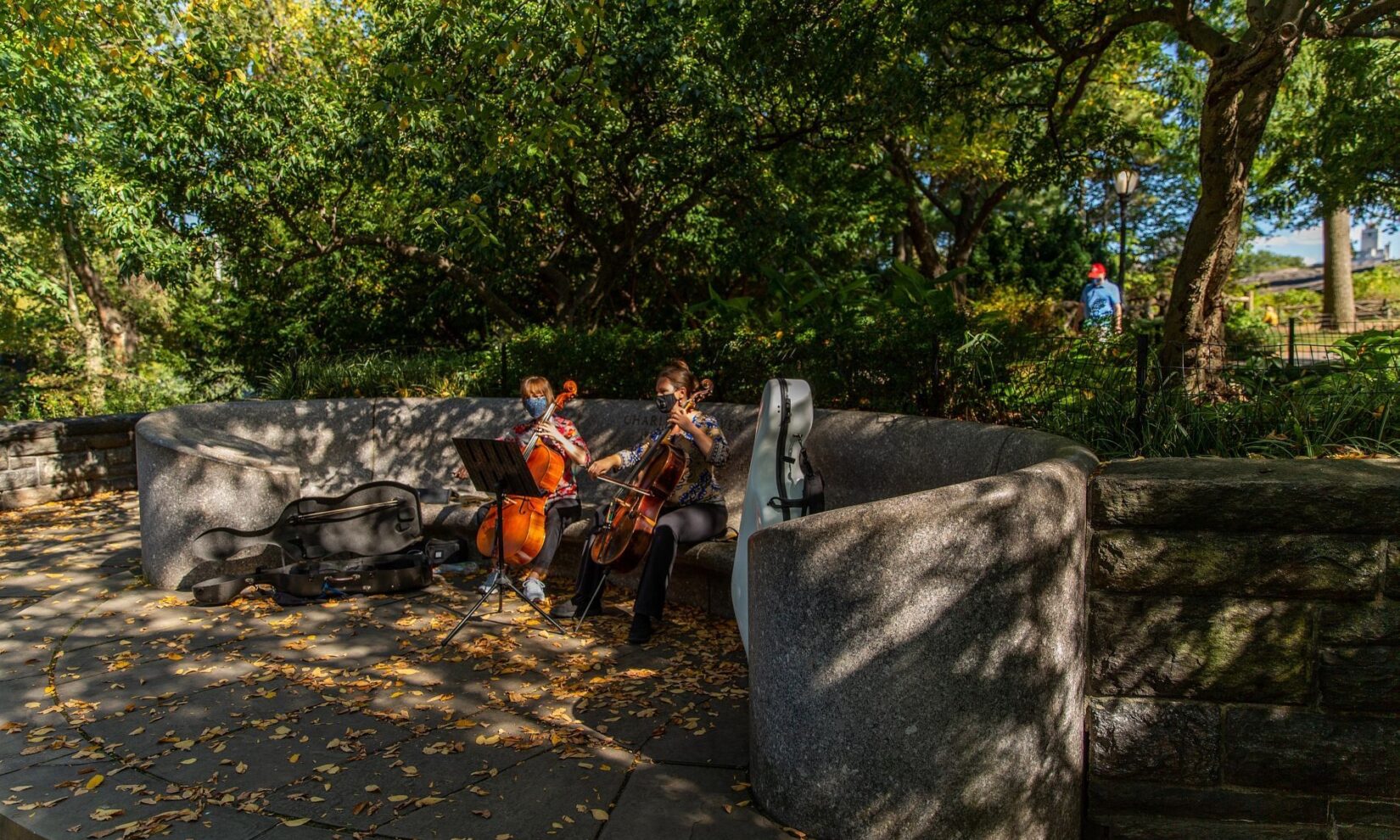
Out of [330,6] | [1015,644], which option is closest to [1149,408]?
[1015,644]

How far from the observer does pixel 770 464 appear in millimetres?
4797

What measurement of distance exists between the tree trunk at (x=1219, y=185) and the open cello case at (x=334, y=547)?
5189 millimetres

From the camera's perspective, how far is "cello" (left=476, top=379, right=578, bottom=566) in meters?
6.25

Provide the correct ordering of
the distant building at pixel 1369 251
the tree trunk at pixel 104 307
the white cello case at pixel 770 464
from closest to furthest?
the white cello case at pixel 770 464 → the tree trunk at pixel 104 307 → the distant building at pixel 1369 251

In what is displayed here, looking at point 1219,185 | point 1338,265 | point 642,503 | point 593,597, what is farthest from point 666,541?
point 1338,265

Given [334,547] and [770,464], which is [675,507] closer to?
[770,464]

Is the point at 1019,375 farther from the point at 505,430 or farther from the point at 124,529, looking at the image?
the point at 124,529

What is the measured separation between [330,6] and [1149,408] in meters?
21.6

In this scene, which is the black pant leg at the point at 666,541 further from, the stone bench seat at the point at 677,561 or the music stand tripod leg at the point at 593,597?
the music stand tripod leg at the point at 593,597

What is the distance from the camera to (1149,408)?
4.65 metres

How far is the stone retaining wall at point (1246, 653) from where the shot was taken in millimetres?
3521

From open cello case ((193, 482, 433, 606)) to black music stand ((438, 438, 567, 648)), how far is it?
993 millimetres

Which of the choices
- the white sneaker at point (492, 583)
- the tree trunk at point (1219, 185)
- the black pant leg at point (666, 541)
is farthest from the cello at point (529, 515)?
the tree trunk at point (1219, 185)

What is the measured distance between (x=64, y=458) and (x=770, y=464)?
9.38 m
